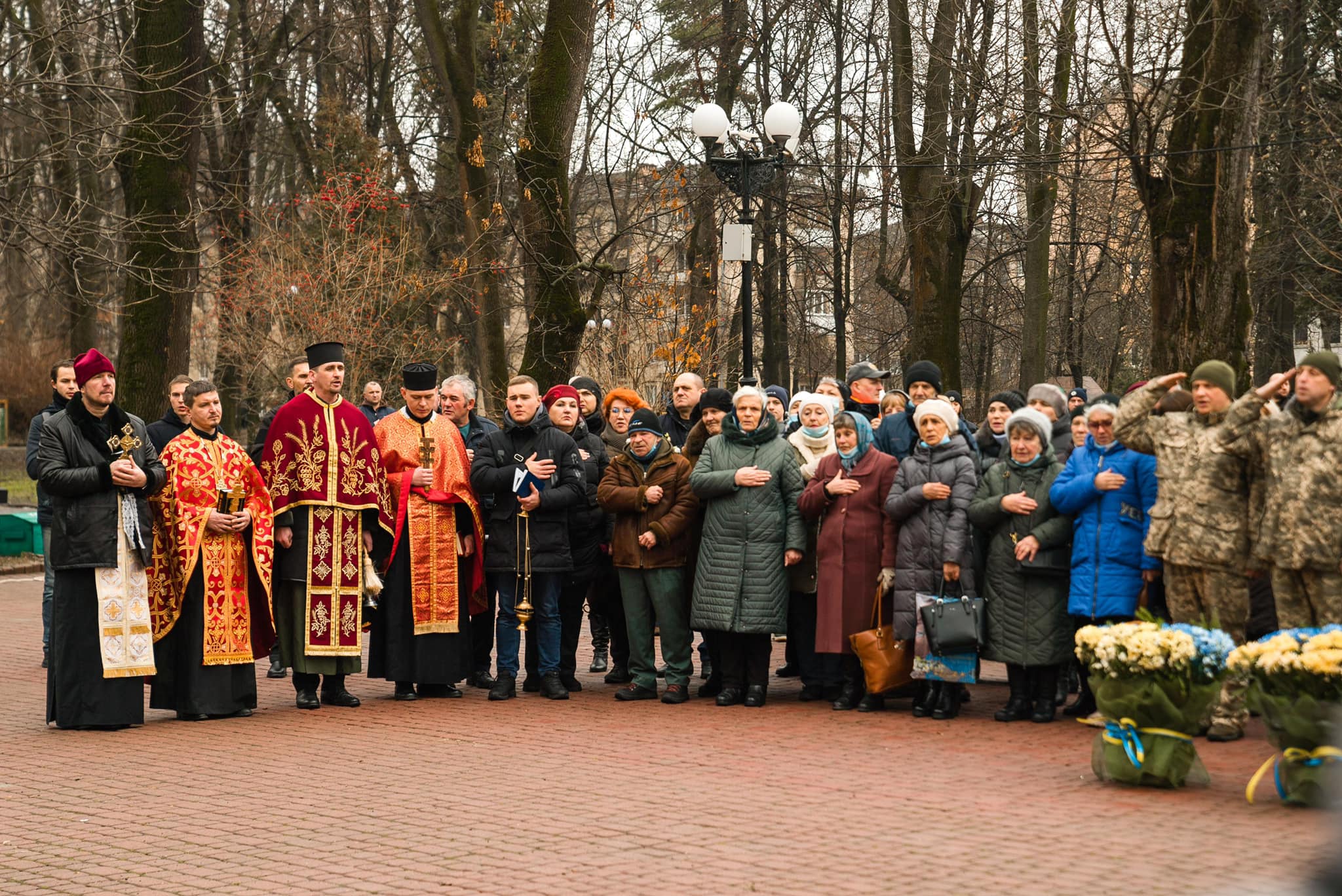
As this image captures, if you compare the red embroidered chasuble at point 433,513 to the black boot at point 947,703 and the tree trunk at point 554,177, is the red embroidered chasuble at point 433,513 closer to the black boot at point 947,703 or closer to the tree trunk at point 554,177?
the black boot at point 947,703

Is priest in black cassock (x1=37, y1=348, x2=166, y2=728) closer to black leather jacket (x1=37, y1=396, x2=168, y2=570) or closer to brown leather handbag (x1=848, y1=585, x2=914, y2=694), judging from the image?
black leather jacket (x1=37, y1=396, x2=168, y2=570)

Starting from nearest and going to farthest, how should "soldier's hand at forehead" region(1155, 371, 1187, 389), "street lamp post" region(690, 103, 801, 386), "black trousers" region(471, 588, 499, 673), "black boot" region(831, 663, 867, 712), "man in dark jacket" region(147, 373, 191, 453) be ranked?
"soldier's hand at forehead" region(1155, 371, 1187, 389), "black boot" region(831, 663, 867, 712), "black trousers" region(471, 588, 499, 673), "man in dark jacket" region(147, 373, 191, 453), "street lamp post" region(690, 103, 801, 386)

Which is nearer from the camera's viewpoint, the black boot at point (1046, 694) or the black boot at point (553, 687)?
the black boot at point (1046, 694)

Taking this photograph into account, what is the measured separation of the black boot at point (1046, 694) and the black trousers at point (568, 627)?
128 inches

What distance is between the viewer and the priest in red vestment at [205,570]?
10.3m

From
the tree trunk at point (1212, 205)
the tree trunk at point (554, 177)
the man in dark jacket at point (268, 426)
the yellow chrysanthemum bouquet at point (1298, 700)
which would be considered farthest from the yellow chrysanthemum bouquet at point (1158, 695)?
the tree trunk at point (554, 177)

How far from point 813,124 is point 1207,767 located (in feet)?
69.6

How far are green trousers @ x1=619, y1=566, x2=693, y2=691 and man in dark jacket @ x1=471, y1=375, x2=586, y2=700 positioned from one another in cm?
48

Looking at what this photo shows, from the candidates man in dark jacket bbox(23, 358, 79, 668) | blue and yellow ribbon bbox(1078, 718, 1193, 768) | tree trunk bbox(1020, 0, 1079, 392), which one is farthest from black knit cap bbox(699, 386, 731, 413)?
tree trunk bbox(1020, 0, 1079, 392)

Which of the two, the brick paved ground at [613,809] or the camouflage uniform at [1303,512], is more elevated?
the camouflage uniform at [1303,512]

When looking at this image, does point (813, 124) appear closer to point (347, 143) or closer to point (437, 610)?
point (347, 143)

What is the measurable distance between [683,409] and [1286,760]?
604 centimetres

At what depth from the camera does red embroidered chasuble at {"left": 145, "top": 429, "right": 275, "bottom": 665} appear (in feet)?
33.7

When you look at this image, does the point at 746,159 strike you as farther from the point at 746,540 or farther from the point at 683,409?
the point at 746,540
